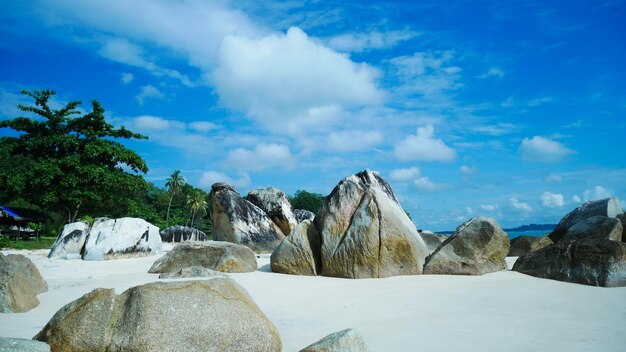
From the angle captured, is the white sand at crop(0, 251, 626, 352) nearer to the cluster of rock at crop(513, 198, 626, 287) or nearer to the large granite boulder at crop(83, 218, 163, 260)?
the cluster of rock at crop(513, 198, 626, 287)

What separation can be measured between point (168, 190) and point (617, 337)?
71.2 metres

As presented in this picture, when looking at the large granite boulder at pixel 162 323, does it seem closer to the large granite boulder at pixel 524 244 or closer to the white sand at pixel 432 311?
the white sand at pixel 432 311

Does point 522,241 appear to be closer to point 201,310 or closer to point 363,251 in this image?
point 363,251

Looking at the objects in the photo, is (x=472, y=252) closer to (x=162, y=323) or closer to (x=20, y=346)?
(x=162, y=323)

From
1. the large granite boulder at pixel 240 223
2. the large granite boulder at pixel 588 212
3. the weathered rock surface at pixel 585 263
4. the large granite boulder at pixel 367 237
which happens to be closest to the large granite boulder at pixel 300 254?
the large granite boulder at pixel 367 237

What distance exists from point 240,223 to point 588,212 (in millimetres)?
12864

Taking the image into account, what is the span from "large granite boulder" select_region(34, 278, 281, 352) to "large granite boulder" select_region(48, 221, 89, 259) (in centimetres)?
1062

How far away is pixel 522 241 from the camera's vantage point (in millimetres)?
14523

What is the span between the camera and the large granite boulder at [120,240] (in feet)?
44.2

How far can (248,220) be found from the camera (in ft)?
63.4

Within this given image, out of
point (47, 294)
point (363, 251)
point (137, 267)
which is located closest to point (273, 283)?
point (363, 251)

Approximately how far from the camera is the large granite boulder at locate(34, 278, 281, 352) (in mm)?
3973

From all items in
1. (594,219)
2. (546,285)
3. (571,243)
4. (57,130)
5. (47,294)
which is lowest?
(47,294)

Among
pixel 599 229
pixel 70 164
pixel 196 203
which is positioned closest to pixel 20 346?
pixel 599 229
